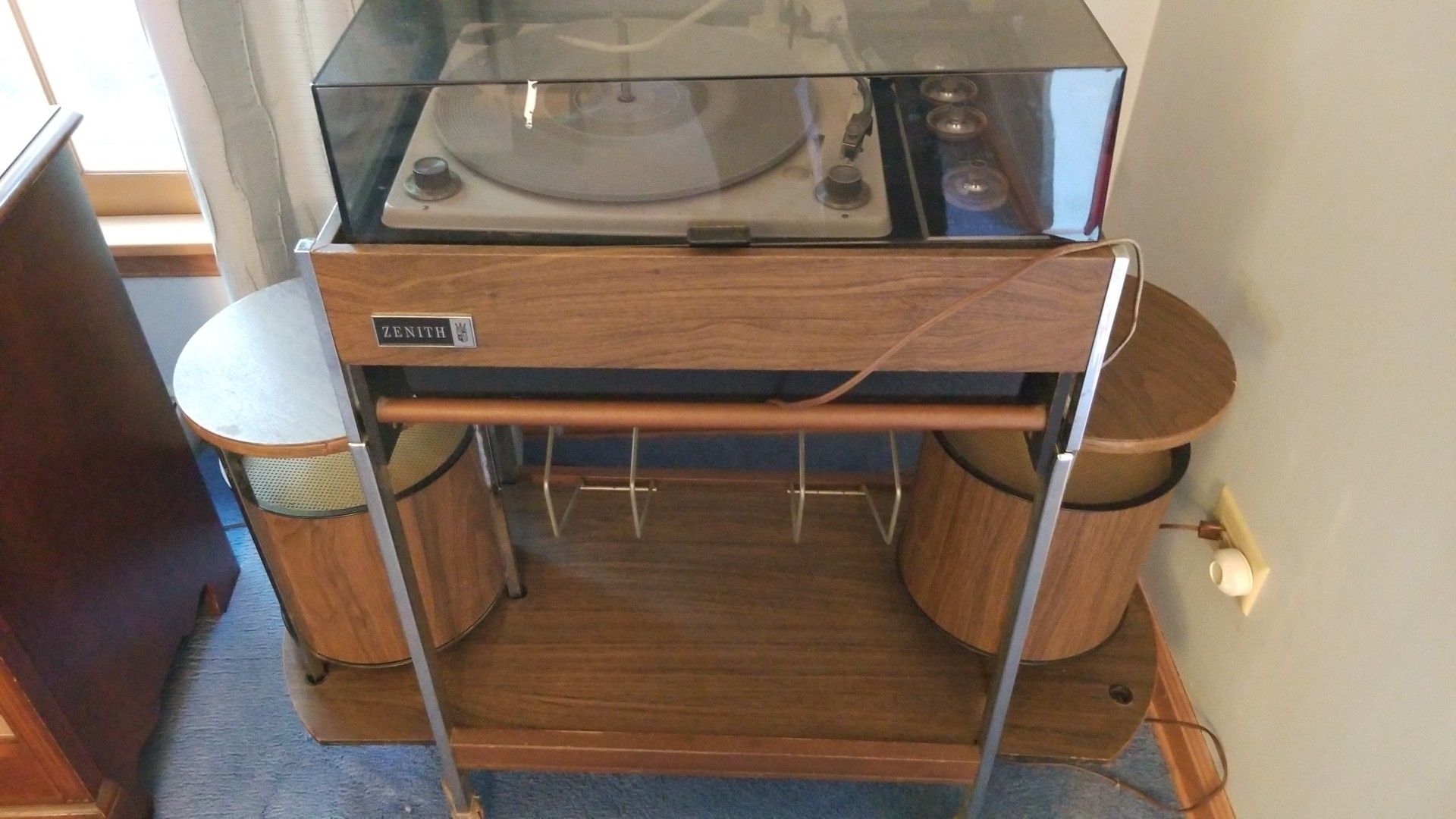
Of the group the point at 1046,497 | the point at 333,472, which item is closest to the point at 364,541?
the point at 333,472

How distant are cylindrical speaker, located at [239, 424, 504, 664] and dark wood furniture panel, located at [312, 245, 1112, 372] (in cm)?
39

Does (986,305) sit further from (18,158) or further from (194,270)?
(194,270)

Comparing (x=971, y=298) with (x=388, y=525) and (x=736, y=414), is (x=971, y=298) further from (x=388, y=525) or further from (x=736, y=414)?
(x=388, y=525)

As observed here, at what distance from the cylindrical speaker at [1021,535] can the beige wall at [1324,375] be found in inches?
4.9

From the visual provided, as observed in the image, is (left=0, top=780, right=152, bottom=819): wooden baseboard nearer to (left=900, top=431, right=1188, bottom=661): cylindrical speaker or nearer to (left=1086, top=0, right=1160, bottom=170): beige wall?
(left=900, top=431, right=1188, bottom=661): cylindrical speaker

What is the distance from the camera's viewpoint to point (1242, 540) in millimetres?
1229

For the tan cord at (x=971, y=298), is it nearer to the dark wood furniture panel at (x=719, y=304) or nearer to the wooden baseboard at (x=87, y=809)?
the dark wood furniture panel at (x=719, y=304)

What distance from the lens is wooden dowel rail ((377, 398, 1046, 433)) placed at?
91 cm

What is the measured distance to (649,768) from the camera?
1263mm

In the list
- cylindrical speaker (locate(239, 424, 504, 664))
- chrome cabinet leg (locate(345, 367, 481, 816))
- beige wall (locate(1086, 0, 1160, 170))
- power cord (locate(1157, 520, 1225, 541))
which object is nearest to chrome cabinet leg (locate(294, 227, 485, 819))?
chrome cabinet leg (locate(345, 367, 481, 816))

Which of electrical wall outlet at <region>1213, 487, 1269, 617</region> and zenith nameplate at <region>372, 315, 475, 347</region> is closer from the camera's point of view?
zenith nameplate at <region>372, 315, 475, 347</region>

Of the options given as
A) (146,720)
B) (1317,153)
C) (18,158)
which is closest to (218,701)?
(146,720)

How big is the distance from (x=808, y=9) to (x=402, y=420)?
533mm

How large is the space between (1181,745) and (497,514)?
945 mm
